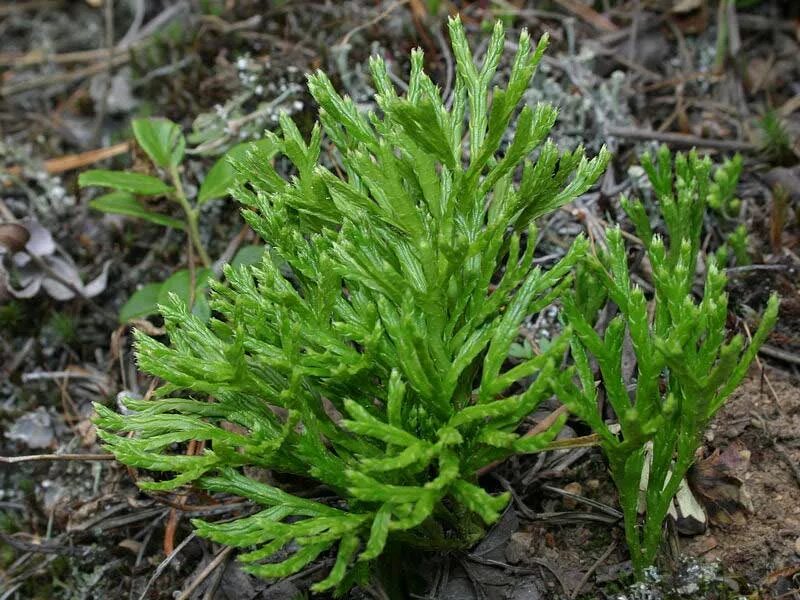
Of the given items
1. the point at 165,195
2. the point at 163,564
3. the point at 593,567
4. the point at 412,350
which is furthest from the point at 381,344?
the point at 165,195

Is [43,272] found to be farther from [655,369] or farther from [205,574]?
[655,369]

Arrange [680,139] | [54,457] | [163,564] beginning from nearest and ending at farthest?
[163,564]
[54,457]
[680,139]

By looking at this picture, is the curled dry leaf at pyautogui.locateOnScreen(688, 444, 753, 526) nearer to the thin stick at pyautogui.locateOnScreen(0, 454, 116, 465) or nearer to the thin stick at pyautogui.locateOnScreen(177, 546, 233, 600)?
the thin stick at pyautogui.locateOnScreen(177, 546, 233, 600)

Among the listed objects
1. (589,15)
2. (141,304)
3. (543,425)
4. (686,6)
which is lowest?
(141,304)

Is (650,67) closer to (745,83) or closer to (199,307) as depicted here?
(745,83)

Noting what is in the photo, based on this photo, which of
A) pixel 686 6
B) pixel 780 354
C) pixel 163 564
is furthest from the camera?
pixel 686 6
